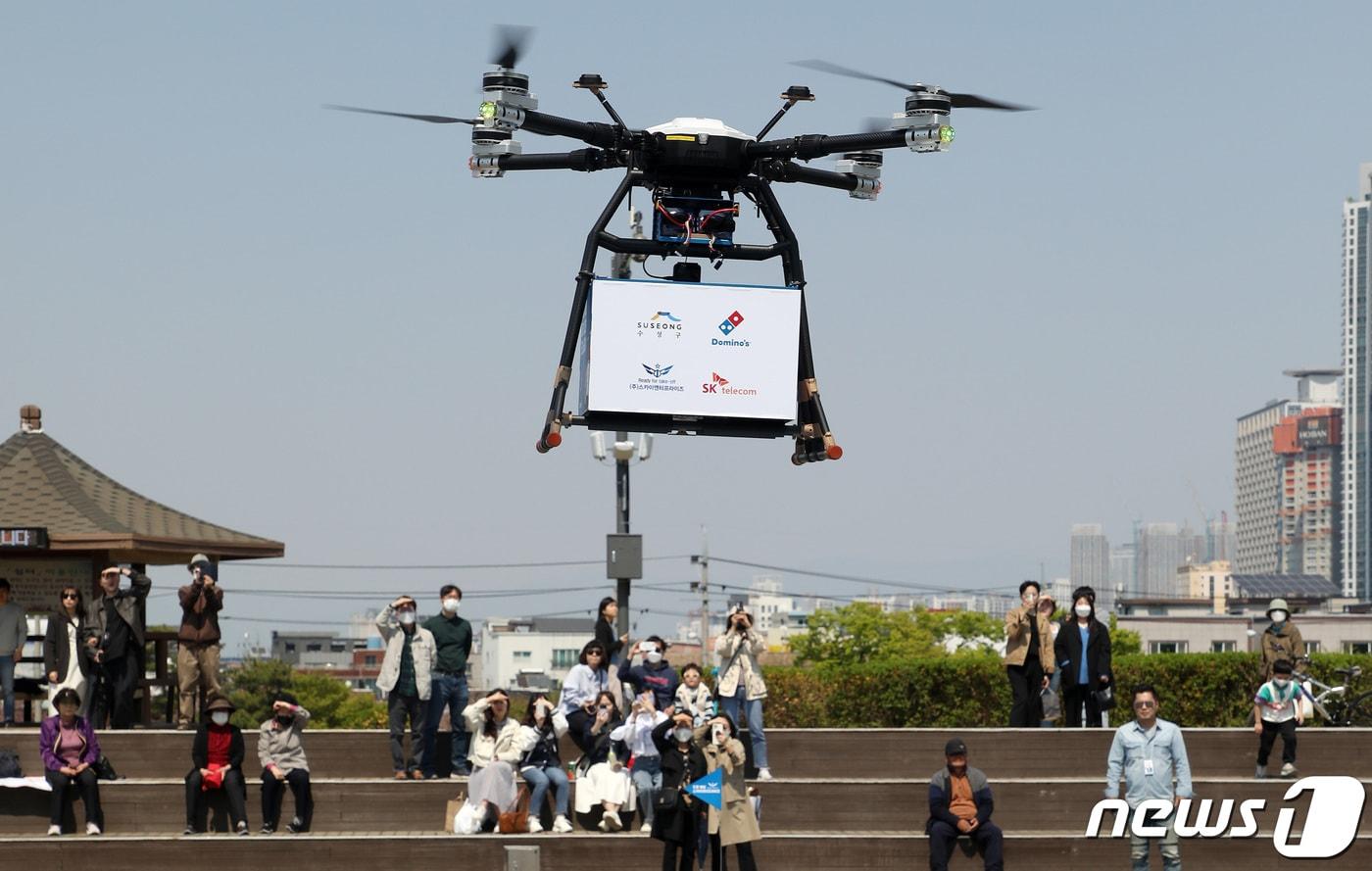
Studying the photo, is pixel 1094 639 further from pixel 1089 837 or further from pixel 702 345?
pixel 702 345

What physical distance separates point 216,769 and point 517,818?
2.90 metres

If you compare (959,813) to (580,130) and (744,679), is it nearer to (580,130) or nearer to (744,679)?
(744,679)

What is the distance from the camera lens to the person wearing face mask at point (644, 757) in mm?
18219

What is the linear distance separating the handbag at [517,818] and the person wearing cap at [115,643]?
5.20 meters

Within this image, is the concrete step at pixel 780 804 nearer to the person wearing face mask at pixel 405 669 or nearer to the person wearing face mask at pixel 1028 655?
the person wearing face mask at pixel 405 669

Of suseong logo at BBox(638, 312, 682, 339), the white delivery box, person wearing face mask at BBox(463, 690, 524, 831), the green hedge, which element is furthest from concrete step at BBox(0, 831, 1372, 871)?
the green hedge

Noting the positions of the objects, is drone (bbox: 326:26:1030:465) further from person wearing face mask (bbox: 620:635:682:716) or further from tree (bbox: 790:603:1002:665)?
tree (bbox: 790:603:1002:665)

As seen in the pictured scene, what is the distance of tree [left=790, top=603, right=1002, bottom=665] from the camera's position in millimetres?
130750

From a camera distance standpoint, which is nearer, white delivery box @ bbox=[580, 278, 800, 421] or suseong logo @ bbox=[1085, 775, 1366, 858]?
suseong logo @ bbox=[1085, 775, 1366, 858]

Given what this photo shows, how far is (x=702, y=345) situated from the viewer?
2059 cm

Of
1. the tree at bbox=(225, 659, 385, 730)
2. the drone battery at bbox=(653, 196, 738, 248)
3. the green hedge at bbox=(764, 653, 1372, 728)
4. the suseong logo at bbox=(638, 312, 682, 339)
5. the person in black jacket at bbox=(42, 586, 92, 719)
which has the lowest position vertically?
the tree at bbox=(225, 659, 385, 730)

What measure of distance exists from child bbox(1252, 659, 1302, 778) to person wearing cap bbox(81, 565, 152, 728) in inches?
463

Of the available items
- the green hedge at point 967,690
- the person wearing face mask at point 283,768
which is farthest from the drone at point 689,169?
the green hedge at point 967,690

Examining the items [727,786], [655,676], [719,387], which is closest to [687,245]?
[719,387]
